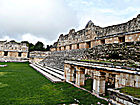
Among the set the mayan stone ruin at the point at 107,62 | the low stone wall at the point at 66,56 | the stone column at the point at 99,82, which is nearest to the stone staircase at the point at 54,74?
the mayan stone ruin at the point at 107,62

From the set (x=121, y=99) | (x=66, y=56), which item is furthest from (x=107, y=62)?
(x=66, y=56)

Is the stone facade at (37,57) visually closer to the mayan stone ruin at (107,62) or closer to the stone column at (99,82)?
the mayan stone ruin at (107,62)

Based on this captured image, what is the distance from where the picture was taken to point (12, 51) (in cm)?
3094

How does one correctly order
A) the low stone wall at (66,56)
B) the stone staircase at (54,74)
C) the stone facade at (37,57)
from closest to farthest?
1. the stone staircase at (54,74)
2. the low stone wall at (66,56)
3. the stone facade at (37,57)

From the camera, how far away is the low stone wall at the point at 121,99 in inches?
122

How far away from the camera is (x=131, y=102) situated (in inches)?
124

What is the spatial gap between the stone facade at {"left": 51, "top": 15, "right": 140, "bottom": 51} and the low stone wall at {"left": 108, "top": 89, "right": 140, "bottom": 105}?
7380 millimetres

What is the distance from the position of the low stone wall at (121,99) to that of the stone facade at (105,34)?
7380 mm

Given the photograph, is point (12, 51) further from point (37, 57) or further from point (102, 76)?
point (102, 76)

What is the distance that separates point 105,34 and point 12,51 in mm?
26306

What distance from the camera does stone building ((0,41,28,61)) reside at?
30109mm

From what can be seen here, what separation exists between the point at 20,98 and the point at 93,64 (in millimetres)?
4095

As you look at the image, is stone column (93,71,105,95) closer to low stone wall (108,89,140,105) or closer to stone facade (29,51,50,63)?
low stone wall (108,89,140,105)

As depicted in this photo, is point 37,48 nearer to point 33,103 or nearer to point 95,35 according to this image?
point 95,35
